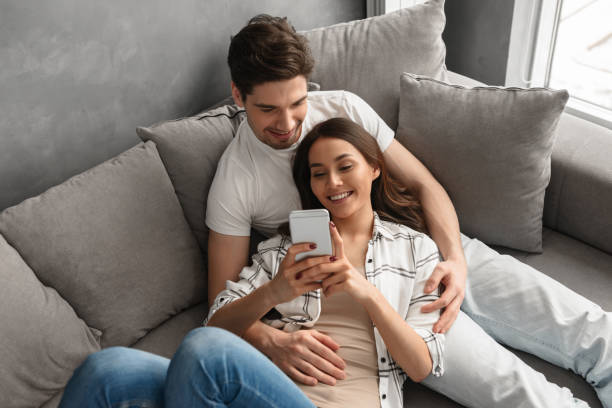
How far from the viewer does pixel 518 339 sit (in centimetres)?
148

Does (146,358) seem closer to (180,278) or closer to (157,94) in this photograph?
(180,278)

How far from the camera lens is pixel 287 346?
136 centimetres

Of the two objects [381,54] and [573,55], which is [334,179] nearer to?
[381,54]

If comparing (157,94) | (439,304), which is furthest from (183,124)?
(439,304)

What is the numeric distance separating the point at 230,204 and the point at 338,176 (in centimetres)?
32

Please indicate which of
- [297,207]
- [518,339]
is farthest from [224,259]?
[518,339]

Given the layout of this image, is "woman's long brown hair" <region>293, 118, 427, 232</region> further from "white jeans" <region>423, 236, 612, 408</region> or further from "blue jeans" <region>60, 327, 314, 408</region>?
"blue jeans" <region>60, 327, 314, 408</region>

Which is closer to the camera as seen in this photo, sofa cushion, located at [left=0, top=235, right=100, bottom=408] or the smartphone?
the smartphone

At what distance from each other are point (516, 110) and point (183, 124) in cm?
98

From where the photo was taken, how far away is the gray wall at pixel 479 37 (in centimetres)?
229

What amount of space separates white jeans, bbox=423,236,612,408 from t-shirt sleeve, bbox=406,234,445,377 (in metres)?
0.05

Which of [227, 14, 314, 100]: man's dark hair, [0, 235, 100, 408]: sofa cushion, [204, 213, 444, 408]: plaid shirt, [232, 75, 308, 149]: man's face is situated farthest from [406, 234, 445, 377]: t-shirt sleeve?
[0, 235, 100, 408]: sofa cushion

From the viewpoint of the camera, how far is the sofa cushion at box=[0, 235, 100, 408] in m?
1.32

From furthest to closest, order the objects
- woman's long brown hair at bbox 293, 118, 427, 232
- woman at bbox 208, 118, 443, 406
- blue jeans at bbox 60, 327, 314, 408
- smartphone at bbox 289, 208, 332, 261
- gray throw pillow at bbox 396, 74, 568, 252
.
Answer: gray throw pillow at bbox 396, 74, 568, 252, woman's long brown hair at bbox 293, 118, 427, 232, woman at bbox 208, 118, 443, 406, smartphone at bbox 289, 208, 332, 261, blue jeans at bbox 60, 327, 314, 408
